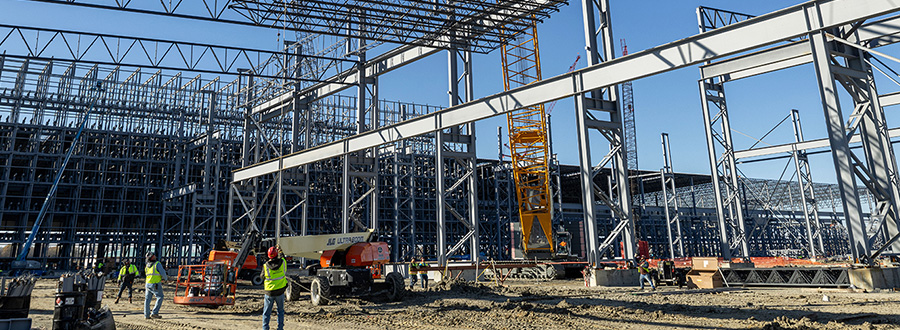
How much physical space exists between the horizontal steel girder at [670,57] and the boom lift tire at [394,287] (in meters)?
5.58

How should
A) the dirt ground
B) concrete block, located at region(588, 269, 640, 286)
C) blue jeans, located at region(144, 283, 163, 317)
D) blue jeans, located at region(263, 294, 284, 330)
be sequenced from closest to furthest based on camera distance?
blue jeans, located at region(263, 294, 284, 330), the dirt ground, blue jeans, located at region(144, 283, 163, 317), concrete block, located at region(588, 269, 640, 286)

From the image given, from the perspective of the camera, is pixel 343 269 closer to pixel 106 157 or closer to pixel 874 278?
pixel 874 278

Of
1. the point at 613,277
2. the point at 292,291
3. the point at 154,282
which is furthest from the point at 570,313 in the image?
the point at 154,282

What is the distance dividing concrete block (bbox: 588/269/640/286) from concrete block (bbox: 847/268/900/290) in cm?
598

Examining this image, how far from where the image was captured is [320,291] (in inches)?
597

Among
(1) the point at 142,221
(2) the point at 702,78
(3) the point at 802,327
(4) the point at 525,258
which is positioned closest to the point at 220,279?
(3) the point at 802,327

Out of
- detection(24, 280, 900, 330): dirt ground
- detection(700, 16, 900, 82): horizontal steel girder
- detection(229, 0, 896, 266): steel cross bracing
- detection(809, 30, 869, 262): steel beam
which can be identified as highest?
detection(700, 16, 900, 82): horizontal steel girder

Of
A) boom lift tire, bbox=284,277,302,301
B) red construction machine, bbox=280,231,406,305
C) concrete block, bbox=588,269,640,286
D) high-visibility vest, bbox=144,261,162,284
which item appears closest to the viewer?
high-visibility vest, bbox=144,261,162,284

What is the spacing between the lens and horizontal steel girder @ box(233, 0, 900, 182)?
1180cm

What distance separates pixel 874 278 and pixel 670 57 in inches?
325

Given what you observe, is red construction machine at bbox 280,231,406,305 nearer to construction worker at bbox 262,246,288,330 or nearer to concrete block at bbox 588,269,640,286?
construction worker at bbox 262,246,288,330

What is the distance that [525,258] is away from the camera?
Answer: 94.6 ft

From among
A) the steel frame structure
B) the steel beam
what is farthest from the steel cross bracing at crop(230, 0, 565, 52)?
the steel beam

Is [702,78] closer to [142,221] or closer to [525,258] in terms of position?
[525,258]
